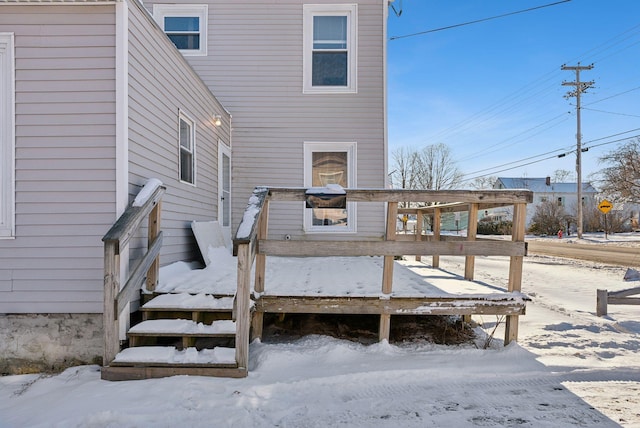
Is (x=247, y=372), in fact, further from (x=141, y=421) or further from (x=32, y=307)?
(x=32, y=307)

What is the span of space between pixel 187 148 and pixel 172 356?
3136 millimetres

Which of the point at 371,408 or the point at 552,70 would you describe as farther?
the point at 552,70

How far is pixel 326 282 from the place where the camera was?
14.2 ft

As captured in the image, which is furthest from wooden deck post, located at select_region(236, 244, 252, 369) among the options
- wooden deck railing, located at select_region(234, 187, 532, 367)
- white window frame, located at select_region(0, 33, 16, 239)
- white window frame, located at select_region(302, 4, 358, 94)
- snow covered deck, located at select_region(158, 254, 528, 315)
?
white window frame, located at select_region(302, 4, 358, 94)

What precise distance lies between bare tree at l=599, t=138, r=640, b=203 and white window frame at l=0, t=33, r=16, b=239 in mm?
32178

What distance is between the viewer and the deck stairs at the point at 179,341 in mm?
2850

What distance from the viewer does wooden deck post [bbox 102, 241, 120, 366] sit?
285 centimetres

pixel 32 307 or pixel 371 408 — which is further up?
pixel 32 307

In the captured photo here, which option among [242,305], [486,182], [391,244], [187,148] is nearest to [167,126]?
[187,148]

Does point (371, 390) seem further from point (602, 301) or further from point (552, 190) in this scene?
point (552, 190)

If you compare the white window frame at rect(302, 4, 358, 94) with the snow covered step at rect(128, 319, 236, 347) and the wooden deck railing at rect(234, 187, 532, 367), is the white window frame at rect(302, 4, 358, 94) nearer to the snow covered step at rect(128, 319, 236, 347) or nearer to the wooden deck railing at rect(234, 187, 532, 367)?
the wooden deck railing at rect(234, 187, 532, 367)

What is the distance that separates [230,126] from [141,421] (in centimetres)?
615

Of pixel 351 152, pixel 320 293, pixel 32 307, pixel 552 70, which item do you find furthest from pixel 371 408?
pixel 552 70

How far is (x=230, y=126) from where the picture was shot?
7.51 m
